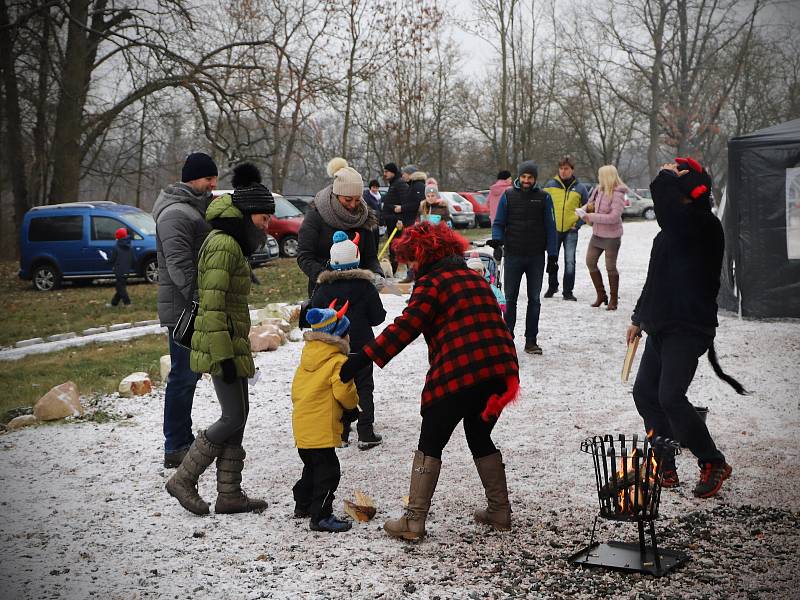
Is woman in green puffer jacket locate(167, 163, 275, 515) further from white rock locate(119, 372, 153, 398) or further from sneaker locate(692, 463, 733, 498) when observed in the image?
white rock locate(119, 372, 153, 398)

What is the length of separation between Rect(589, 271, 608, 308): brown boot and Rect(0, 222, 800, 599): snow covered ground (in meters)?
3.86

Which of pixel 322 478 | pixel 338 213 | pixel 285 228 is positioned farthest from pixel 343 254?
pixel 285 228

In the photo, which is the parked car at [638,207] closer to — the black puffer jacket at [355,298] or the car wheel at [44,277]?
the car wheel at [44,277]

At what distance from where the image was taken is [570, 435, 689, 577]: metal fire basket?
13.1 ft

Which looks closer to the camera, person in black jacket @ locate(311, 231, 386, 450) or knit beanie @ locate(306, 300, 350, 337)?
knit beanie @ locate(306, 300, 350, 337)

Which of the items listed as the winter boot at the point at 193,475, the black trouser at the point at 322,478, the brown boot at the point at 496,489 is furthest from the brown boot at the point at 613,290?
the winter boot at the point at 193,475

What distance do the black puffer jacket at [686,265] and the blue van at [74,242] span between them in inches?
606

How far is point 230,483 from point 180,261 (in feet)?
4.81

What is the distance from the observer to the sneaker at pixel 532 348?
898 centimetres

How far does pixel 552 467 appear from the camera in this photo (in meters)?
5.59

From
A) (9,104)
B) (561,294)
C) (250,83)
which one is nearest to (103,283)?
(250,83)

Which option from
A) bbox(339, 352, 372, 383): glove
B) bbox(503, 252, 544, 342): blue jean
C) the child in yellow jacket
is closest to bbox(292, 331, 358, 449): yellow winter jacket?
the child in yellow jacket

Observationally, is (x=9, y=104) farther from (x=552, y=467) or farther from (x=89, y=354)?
(x=552, y=467)

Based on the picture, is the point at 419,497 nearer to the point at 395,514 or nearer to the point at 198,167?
the point at 395,514
